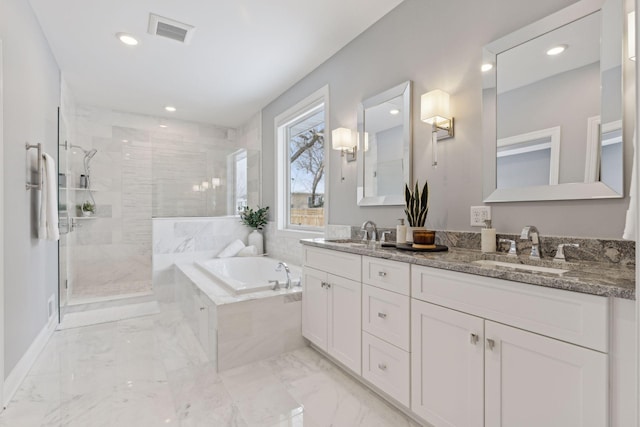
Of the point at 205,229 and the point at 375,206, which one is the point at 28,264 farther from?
the point at 375,206

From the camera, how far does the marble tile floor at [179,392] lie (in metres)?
1.59

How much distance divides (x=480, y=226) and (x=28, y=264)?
289cm

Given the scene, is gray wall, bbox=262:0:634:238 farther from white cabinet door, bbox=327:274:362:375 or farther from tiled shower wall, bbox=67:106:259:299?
tiled shower wall, bbox=67:106:259:299

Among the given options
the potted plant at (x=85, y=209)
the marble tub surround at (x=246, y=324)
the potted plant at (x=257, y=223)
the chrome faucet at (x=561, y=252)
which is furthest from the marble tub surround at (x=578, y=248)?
the potted plant at (x=85, y=209)

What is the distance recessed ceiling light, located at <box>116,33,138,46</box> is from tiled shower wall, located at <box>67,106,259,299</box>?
5.88 ft

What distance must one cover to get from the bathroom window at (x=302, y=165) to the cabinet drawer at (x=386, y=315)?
5.15ft

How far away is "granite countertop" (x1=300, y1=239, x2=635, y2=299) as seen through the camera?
91cm

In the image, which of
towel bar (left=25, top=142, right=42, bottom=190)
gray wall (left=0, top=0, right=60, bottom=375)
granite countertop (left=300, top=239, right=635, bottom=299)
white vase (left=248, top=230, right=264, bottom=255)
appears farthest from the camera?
white vase (left=248, top=230, right=264, bottom=255)

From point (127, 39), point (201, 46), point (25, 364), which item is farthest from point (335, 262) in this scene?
point (127, 39)

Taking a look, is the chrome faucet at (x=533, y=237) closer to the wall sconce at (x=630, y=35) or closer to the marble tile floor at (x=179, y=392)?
the wall sconce at (x=630, y=35)

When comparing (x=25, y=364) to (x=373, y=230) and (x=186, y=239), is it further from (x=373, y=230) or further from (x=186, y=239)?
(x=373, y=230)

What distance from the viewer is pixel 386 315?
5.40 feet

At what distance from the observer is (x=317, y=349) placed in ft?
7.71

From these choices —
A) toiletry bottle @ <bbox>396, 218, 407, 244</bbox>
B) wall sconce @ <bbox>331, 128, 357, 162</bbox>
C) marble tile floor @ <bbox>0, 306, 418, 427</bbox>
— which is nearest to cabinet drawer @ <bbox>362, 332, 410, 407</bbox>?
marble tile floor @ <bbox>0, 306, 418, 427</bbox>
